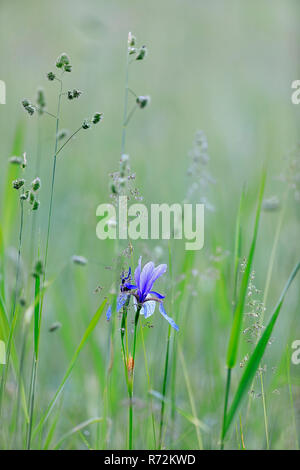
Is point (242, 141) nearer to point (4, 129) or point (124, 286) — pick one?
point (4, 129)

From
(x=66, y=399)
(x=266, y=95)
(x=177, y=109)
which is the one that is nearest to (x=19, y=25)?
(x=177, y=109)

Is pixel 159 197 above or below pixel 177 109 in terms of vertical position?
below

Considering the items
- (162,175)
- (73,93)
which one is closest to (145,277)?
(73,93)

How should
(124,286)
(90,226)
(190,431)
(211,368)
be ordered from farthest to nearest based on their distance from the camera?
(90,226)
(211,368)
(190,431)
(124,286)

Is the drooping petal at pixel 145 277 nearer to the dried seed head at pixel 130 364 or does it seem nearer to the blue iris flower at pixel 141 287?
the blue iris flower at pixel 141 287

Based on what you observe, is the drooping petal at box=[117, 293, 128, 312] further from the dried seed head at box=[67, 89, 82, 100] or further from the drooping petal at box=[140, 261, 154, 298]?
the dried seed head at box=[67, 89, 82, 100]

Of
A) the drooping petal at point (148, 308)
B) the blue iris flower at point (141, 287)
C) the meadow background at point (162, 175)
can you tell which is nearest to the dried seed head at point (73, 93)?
the meadow background at point (162, 175)

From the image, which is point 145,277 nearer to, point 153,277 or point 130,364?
point 153,277

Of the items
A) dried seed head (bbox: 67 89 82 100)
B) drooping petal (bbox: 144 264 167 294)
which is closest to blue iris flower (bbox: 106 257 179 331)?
drooping petal (bbox: 144 264 167 294)
